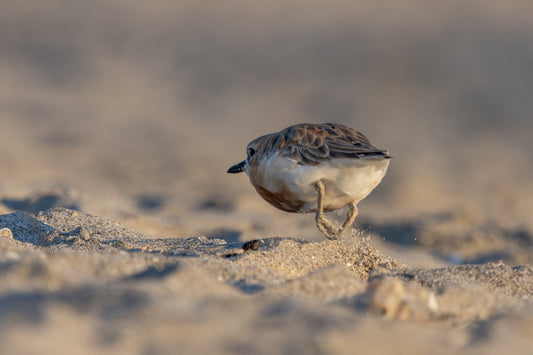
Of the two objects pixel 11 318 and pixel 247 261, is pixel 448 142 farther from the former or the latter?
pixel 11 318

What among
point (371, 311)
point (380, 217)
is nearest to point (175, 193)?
point (380, 217)

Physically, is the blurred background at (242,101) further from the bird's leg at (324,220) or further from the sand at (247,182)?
the bird's leg at (324,220)

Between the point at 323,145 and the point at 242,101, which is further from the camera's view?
the point at 242,101

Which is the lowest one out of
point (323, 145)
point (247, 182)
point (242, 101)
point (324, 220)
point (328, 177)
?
point (324, 220)

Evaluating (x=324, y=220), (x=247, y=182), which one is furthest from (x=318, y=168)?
(x=247, y=182)

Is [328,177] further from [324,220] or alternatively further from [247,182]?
[247,182]

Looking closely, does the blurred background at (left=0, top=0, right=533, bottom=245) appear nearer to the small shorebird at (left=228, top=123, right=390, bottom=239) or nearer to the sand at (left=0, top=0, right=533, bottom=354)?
the sand at (left=0, top=0, right=533, bottom=354)

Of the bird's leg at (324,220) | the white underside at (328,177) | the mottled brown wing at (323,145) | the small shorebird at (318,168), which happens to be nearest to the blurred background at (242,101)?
the bird's leg at (324,220)
